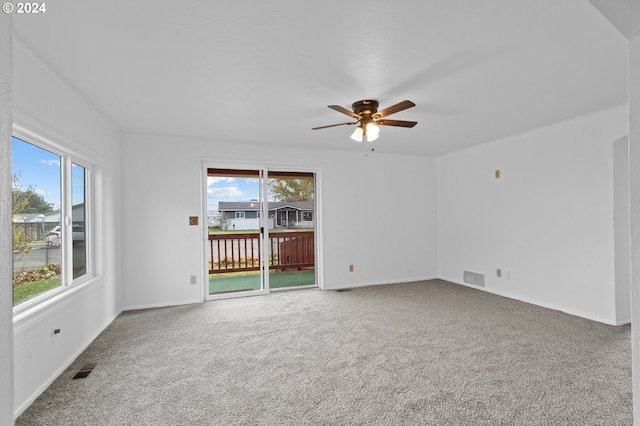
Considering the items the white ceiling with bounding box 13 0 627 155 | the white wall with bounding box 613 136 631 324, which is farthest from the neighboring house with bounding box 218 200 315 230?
the white wall with bounding box 613 136 631 324

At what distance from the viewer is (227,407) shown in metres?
2.08

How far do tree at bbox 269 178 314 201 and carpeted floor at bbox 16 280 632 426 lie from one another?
1937 mm

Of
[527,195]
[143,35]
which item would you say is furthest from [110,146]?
[527,195]

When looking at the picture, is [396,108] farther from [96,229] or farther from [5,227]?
[96,229]

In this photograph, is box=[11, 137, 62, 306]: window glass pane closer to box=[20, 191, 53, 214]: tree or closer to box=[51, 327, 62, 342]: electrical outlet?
box=[20, 191, 53, 214]: tree

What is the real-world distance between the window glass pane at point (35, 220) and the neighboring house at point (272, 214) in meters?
2.28

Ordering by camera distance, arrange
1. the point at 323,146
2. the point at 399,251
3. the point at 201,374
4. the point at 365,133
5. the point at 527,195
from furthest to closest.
A: the point at 399,251 < the point at 323,146 < the point at 527,195 < the point at 365,133 < the point at 201,374

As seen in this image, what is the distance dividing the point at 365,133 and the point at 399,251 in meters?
3.12

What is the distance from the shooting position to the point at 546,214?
13.5ft

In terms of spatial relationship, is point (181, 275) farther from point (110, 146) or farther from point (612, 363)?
point (612, 363)

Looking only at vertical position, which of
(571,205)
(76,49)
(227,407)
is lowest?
(227,407)

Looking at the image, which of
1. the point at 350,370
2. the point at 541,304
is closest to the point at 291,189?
the point at 350,370

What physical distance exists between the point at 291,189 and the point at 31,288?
11.5ft

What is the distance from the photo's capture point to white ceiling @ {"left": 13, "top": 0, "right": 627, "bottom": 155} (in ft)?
5.85
